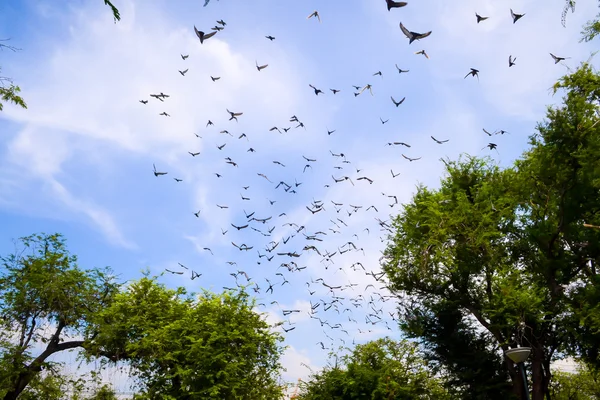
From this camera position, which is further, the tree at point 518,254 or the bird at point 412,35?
the tree at point 518,254

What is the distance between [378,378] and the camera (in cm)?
2795

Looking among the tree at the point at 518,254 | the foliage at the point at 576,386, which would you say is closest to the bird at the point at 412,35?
the tree at the point at 518,254

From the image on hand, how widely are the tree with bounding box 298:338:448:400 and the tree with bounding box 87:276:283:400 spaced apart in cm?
518

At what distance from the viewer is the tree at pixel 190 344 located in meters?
22.0

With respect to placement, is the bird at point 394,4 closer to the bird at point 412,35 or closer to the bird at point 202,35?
the bird at point 412,35

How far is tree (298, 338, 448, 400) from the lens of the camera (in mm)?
27766

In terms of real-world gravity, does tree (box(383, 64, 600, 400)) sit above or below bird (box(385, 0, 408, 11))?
above

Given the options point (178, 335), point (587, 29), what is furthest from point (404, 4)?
point (178, 335)

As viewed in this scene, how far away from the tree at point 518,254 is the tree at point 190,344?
8.43 meters

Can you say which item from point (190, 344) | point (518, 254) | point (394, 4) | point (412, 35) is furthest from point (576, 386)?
point (394, 4)

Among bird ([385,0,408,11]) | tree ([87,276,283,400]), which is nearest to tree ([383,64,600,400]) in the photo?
tree ([87,276,283,400])

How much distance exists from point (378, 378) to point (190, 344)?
11.8 meters

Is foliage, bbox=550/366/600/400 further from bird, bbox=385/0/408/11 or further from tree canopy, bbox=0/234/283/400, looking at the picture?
bird, bbox=385/0/408/11

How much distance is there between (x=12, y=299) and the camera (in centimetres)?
2548
